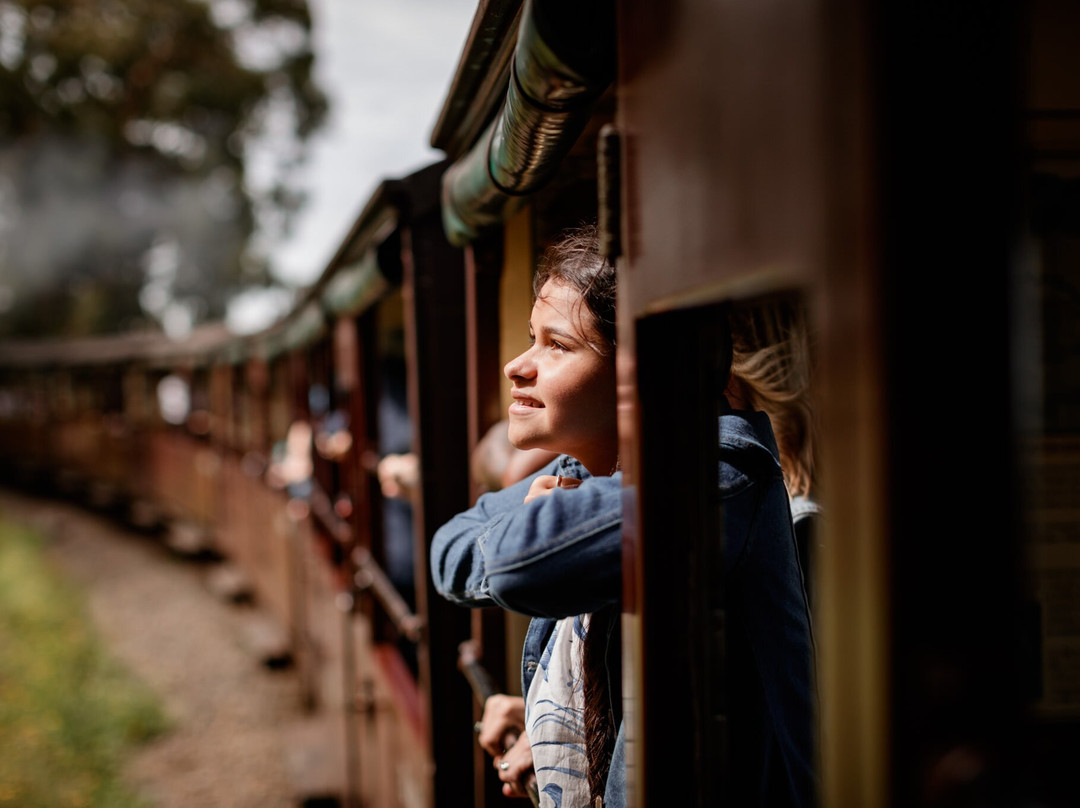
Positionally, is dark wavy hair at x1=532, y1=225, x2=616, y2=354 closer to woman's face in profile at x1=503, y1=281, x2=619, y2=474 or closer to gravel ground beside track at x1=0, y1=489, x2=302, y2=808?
woman's face in profile at x1=503, y1=281, x2=619, y2=474

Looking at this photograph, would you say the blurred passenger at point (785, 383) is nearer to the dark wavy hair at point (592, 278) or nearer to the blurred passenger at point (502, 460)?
the dark wavy hair at point (592, 278)

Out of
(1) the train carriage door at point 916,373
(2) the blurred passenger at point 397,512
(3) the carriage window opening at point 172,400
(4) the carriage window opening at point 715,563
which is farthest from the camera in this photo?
(3) the carriage window opening at point 172,400

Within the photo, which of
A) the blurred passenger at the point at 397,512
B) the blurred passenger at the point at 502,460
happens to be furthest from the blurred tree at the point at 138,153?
the blurred passenger at the point at 502,460

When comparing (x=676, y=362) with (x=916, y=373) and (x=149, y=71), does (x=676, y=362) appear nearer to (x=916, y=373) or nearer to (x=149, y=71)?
(x=916, y=373)

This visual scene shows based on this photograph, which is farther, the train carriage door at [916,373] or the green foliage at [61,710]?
the green foliage at [61,710]

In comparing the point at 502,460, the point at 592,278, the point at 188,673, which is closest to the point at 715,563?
the point at 592,278

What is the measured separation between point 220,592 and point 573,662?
10444 millimetres

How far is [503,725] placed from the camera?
200 cm

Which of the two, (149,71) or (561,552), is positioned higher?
(149,71)

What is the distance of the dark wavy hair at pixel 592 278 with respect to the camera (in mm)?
1365

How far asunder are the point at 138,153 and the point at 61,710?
63.1 ft

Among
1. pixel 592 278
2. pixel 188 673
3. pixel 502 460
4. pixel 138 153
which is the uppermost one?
pixel 138 153

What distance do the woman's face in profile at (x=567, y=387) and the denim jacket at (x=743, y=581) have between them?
0.14 m

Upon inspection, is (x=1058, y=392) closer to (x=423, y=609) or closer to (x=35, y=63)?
(x=423, y=609)
